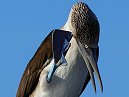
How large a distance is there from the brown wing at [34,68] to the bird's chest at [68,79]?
0.11m

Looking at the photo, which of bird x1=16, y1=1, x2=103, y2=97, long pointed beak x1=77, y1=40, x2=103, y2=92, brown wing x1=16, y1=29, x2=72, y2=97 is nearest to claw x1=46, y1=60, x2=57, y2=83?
bird x1=16, y1=1, x2=103, y2=97

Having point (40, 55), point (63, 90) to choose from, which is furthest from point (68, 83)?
point (40, 55)

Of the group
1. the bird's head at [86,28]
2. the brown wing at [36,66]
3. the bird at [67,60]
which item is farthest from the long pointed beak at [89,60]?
the brown wing at [36,66]

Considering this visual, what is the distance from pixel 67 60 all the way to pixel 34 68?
68cm

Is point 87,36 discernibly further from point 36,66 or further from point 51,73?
point 36,66

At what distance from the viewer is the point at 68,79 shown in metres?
7.20

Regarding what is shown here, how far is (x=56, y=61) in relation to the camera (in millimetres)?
6887

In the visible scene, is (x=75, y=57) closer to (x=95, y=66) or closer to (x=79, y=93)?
(x=95, y=66)

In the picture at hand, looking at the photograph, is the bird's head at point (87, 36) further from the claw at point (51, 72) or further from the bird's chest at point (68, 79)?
the claw at point (51, 72)

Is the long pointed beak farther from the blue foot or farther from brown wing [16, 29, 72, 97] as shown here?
the blue foot

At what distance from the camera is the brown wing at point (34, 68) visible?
7320 millimetres

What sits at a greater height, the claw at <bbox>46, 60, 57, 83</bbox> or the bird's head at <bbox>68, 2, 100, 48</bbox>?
the bird's head at <bbox>68, 2, 100, 48</bbox>

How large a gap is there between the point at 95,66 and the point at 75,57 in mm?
346

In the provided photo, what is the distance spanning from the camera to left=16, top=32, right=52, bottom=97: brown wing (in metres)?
7.32
